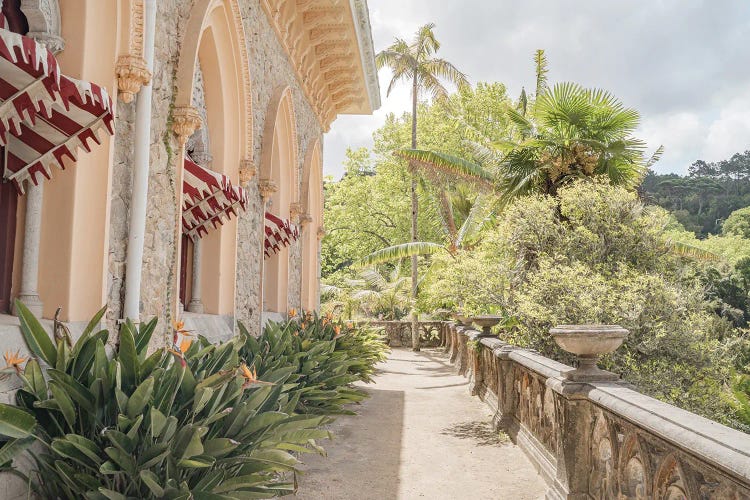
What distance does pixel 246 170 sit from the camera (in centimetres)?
753

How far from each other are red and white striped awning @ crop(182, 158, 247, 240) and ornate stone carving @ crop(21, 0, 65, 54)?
1859 millimetres

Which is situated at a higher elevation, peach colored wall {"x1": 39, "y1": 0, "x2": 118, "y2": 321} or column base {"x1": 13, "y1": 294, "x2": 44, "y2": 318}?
peach colored wall {"x1": 39, "y1": 0, "x2": 118, "y2": 321}

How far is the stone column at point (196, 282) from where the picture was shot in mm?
7031

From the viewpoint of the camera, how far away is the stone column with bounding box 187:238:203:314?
7031 millimetres

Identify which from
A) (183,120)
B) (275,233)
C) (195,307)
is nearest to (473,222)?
(275,233)

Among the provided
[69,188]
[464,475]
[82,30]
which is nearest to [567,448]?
[464,475]

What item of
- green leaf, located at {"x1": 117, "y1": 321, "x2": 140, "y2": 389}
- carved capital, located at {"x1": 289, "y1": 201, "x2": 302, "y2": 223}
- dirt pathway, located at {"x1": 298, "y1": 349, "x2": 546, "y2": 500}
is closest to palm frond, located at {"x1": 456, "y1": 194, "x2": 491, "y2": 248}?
carved capital, located at {"x1": 289, "y1": 201, "x2": 302, "y2": 223}

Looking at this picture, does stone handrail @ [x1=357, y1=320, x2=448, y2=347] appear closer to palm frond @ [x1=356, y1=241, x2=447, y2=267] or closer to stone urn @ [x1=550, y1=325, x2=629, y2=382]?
palm frond @ [x1=356, y1=241, x2=447, y2=267]

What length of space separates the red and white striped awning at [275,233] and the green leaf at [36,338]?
606 centimetres

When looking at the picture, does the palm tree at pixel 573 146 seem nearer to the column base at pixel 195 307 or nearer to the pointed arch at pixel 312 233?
the pointed arch at pixel 312 233

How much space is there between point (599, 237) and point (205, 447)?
25.3ft

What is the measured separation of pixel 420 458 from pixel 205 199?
3644mm

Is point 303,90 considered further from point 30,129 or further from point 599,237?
point 30,129

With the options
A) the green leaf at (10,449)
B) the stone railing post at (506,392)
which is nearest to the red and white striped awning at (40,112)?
the green leaf at (10,449)
